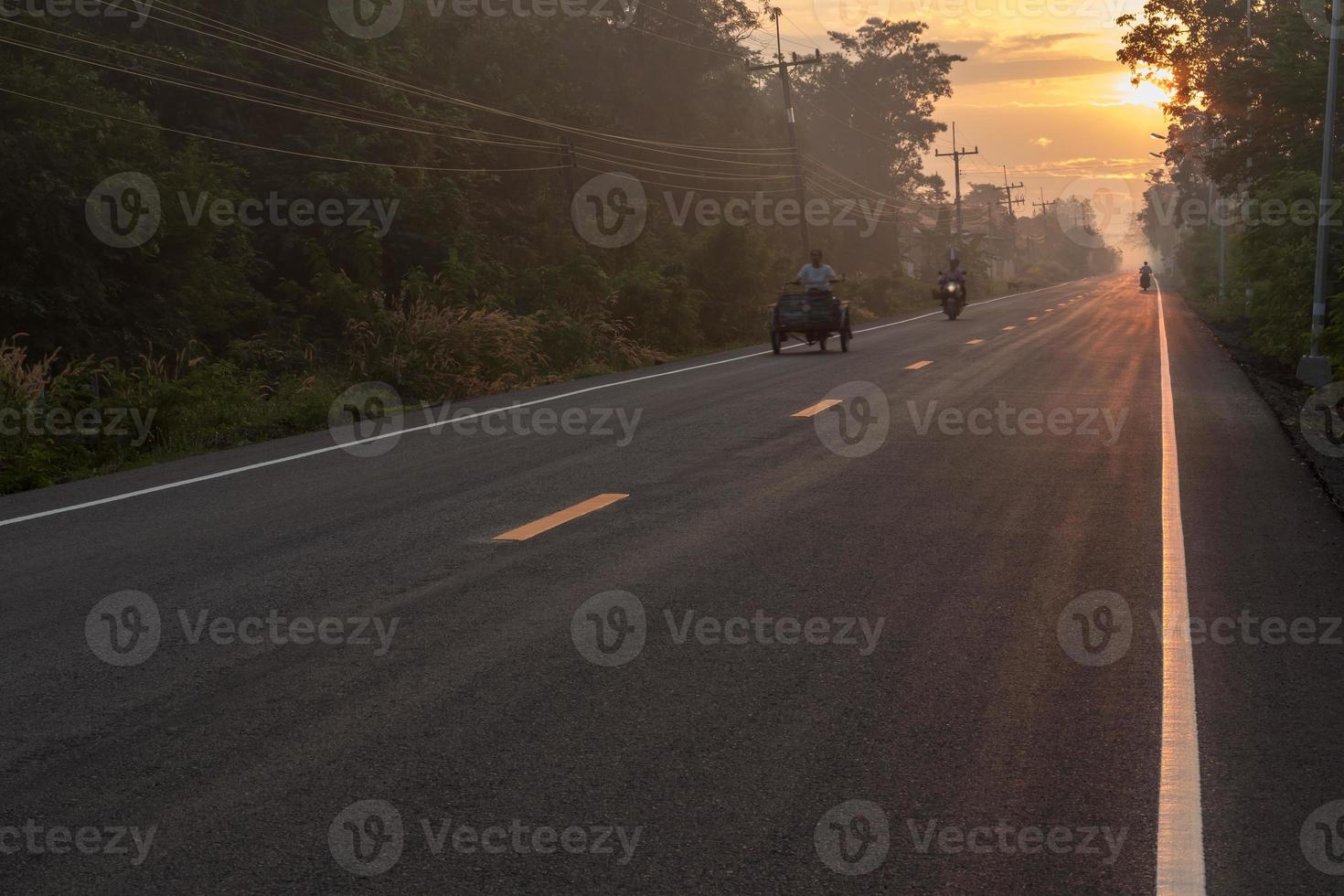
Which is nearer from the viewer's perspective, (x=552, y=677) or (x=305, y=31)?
(x=552, y=677)

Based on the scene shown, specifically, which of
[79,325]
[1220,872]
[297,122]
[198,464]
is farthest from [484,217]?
[1220,872]

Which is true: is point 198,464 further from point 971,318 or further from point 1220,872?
point 971,318

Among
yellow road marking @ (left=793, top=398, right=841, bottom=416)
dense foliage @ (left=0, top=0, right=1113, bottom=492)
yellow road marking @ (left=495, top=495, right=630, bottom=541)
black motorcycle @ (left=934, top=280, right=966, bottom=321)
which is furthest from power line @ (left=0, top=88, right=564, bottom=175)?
yellow road marking @ (left=495, top=495, right=630, bottom=541)

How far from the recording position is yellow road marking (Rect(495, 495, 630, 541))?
28.4 feet

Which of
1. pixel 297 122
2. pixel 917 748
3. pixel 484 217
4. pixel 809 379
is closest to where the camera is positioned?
pixel 917 748

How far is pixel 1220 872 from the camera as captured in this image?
3.88 meters

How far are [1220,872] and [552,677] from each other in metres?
2.77

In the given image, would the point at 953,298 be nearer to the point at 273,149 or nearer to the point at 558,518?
the point at 273,149

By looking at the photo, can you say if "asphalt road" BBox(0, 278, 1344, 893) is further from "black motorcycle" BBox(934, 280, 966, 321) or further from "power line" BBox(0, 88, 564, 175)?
"black motorcycle" BBox(934, 280, 966, 321)

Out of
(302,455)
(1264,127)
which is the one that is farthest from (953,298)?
(302,455)

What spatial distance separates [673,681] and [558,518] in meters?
3.72

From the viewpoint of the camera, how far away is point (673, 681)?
563 cm

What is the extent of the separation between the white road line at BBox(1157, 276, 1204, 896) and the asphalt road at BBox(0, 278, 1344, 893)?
28mm

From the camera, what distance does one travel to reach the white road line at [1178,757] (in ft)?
12.8
